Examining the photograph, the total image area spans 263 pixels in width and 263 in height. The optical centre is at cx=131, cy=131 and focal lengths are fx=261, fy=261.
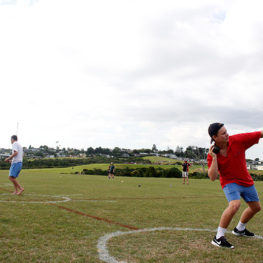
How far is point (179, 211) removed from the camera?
727 centimetres

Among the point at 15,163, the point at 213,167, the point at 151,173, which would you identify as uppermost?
the point at 213,167

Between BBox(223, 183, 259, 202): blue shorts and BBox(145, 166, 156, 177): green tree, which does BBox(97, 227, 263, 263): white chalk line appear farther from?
Result: BBox(145, 166, 156, 177): green tree

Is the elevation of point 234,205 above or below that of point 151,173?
above

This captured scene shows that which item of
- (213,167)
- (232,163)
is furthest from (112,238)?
(232,163)

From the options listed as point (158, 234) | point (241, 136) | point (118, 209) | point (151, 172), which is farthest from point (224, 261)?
point (151, 172)

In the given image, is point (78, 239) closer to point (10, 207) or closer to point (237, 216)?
point (10, 207)

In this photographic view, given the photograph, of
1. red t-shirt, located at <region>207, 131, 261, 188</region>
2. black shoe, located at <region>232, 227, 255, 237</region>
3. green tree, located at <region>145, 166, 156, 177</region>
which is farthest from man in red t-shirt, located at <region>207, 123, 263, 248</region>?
green tree, located at <region>145, 166, 156, 177</region>

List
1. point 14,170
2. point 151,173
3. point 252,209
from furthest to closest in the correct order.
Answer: point 151,173
point 14,170
point 252,209

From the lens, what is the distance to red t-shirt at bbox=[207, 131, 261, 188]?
174 inches

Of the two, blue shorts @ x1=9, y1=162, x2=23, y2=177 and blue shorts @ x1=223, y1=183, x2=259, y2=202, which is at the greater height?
blue shorts @ x1=223, y1=183, x2=259, y2=202

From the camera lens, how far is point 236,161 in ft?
14.6

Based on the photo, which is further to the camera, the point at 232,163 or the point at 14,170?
the point at 14,170

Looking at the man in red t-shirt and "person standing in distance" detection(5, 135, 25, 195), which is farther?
"person standing in distance" detection(5, 135, 25, 195)

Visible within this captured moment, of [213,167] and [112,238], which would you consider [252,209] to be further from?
[112,238]
